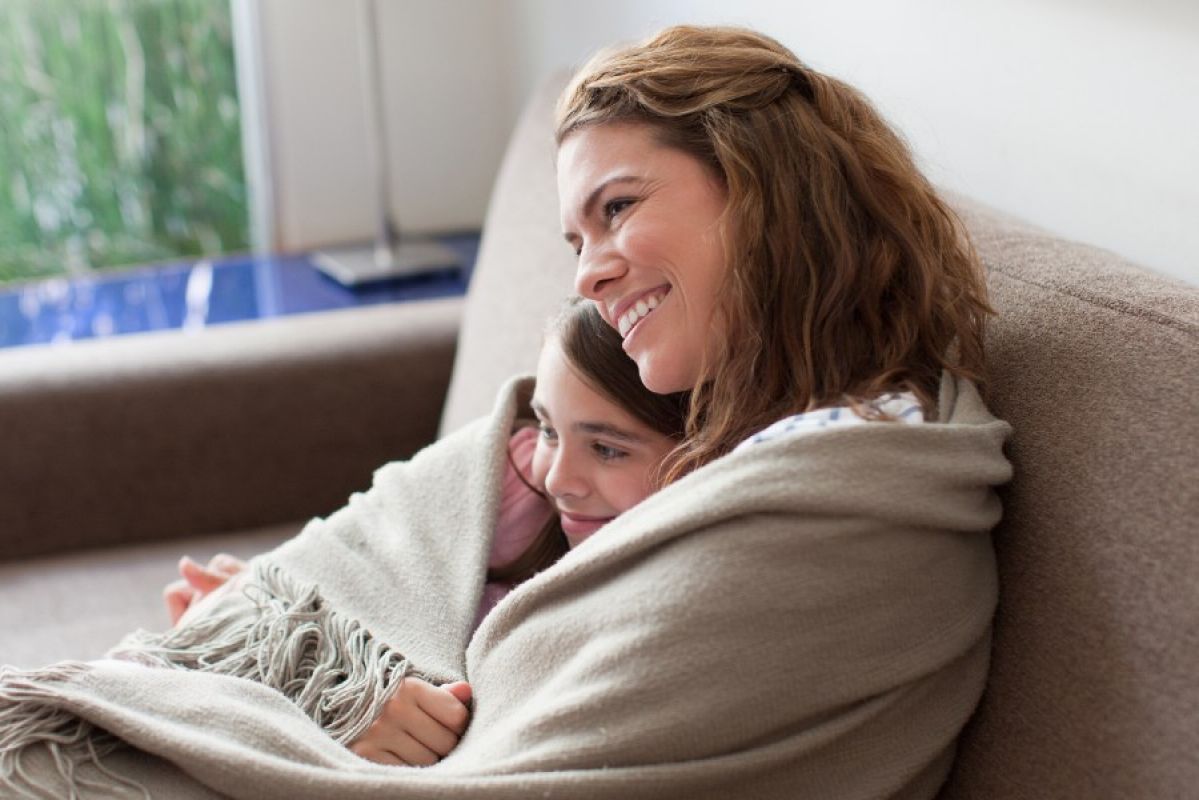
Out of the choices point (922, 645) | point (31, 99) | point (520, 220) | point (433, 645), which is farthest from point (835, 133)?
point (31, 99)

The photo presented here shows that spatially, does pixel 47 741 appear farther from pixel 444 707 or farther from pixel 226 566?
pixel 226 566

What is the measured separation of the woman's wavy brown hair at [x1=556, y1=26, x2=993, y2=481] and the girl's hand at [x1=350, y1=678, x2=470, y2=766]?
0.25 metres

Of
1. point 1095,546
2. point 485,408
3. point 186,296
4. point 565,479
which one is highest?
point 1095,546

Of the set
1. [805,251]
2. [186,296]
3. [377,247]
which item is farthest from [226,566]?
[377,247]

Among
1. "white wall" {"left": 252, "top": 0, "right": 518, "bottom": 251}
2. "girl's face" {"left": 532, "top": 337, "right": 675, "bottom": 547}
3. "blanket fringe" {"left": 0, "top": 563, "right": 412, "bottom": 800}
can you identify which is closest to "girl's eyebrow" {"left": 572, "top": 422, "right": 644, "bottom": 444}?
"girl's face" {"left": 532, "top": 337, "right": 675, "bottom": 547}

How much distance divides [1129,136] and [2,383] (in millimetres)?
1350

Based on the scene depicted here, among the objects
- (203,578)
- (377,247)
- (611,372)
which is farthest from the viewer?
(377,247)

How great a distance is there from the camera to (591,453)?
4.06 feet

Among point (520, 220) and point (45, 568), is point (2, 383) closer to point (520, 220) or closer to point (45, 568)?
point (45, 568)

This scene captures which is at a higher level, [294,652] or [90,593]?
[294,652]

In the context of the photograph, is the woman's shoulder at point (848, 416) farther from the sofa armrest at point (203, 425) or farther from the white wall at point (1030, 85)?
the sofa armrest at point (203, 425)

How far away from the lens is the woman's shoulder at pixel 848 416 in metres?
0.98

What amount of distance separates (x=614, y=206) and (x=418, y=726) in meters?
0.43

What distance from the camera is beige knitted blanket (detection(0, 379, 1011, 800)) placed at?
35.5 inches
